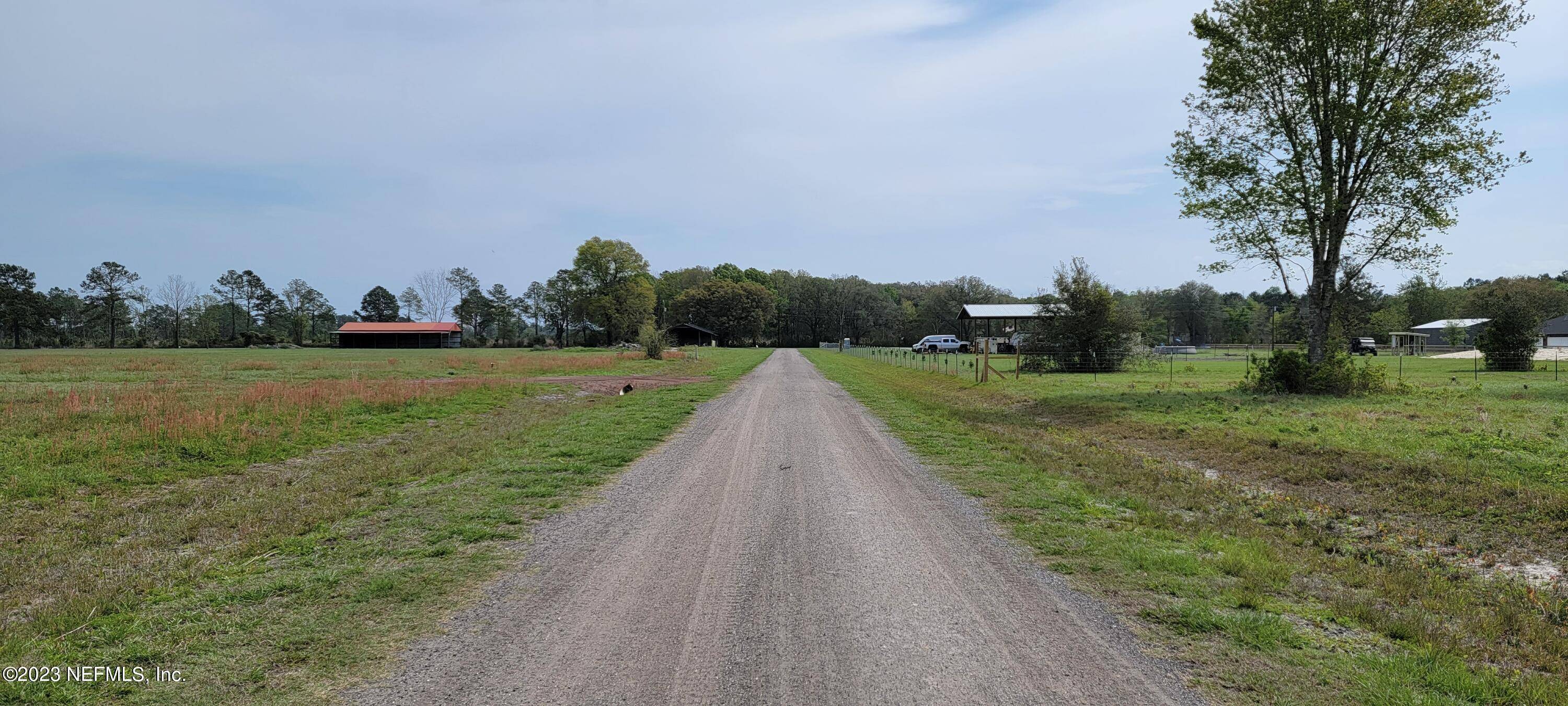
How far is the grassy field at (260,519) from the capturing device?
405cm

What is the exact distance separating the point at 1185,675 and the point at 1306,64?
21.3 meters

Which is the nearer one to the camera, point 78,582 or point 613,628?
point 613,628

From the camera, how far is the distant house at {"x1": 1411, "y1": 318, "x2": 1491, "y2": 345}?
72500 mm

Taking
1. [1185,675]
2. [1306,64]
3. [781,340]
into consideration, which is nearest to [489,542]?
[1185,675]

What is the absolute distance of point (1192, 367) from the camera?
38344 mm

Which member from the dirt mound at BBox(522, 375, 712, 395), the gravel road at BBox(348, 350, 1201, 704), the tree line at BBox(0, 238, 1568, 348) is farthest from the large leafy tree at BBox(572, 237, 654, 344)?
the gravel road at BBox(348, 350, 1201, 704)

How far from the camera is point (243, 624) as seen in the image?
442cm

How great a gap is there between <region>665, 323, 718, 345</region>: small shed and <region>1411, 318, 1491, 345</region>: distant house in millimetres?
85175

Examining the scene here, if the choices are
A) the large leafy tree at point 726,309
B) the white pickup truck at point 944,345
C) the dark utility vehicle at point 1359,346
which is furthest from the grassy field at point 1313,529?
the large leafy tree at point 726,309

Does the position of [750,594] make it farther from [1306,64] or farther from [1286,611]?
[1306,64]

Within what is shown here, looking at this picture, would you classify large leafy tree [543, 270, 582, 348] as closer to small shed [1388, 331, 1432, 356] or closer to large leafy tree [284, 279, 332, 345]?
large leafy tree [284, 279, 332, 345]

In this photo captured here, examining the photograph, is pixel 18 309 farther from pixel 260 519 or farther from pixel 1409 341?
pixel 1409 341

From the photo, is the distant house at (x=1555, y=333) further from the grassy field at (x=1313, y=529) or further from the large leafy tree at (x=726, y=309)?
the large leafy tree at (x=726, y=309)

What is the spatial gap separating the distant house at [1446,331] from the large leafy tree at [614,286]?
299 feet
